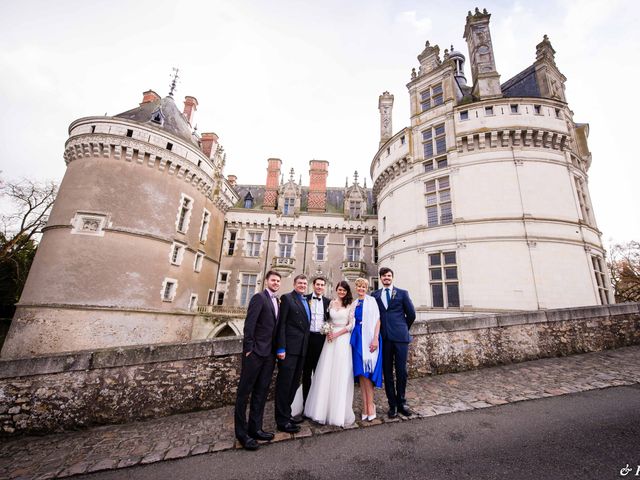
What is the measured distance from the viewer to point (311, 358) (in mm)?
4328

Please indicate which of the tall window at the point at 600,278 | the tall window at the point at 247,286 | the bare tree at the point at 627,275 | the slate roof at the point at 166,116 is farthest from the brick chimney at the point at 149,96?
the bare tree at the point at 627,275

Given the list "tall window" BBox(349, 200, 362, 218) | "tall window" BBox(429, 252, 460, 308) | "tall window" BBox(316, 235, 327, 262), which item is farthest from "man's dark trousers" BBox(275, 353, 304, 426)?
"tall window" BBox(349, 200, 362, 218)

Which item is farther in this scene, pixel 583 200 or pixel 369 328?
pixel 583 200

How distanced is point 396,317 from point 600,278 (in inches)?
564

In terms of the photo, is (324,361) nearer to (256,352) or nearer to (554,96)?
(256,352)

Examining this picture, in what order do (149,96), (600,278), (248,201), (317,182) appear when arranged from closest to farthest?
1. (600,278)
2. (149,96)
3. (317,182)
4. (248,201)

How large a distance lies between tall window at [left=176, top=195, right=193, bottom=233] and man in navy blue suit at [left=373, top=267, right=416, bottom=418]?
16.1 m

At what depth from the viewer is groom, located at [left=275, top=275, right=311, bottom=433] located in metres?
3.73

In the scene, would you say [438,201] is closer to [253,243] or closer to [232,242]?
[253,243]

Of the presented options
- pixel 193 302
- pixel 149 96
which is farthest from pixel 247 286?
pixel 149 96

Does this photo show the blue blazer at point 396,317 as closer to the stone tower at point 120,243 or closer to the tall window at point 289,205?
the stone tower at point 120,243

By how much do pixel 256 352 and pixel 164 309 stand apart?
48.3ft

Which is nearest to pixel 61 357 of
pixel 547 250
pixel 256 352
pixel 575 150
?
pixel 256 352

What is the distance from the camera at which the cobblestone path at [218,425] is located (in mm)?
3191
